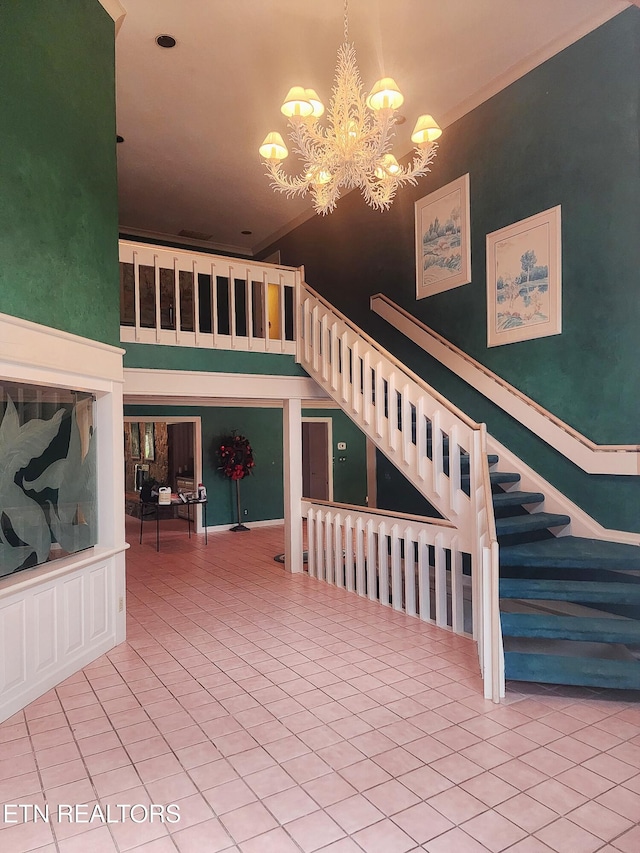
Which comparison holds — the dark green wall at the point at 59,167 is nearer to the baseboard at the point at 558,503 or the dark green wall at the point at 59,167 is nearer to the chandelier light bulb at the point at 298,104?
the chandelier light bulb at the point at 298,104

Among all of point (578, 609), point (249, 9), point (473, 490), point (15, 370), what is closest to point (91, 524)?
point (15, 370)

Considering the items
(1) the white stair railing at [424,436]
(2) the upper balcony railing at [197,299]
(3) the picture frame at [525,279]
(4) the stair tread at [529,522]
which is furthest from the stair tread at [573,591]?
(2) the upper balcony railing at [197,299]

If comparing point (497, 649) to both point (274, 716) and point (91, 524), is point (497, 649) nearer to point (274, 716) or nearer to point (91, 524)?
point (274, 716)

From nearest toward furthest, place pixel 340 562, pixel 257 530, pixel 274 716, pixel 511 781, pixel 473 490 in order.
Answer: pixel 511 781, pixel 274 716, pixel 473 490, pixel 340 562, pixel 257 530

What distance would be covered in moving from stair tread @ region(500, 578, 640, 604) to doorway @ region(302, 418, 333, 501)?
22.0ft

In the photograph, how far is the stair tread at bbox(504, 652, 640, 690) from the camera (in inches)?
129

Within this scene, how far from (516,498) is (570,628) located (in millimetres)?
1488

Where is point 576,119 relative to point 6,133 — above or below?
above

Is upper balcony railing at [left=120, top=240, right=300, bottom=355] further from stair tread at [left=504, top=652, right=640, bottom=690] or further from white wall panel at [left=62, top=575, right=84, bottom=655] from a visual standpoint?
stair tread at [left=504, top=652, right=640, bottom=690]

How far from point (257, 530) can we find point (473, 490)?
20.1ft

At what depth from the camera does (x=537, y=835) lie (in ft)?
7.17

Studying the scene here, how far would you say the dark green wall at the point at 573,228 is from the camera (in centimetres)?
443

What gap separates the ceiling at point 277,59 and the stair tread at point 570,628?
183 inches

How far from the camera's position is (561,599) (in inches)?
146
